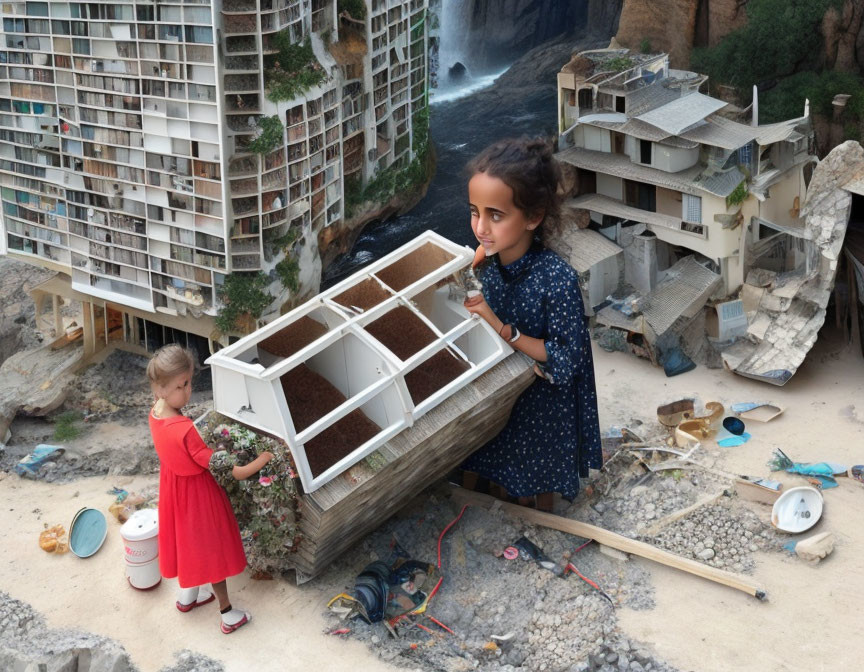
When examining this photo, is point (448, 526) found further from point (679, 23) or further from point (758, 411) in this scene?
point (679, 23)

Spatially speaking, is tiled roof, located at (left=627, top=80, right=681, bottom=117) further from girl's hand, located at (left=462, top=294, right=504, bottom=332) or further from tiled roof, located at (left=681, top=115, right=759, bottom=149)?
girl's hand, located at (left=462, top=294, right=504, bottom=332)

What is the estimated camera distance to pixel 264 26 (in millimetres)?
10758

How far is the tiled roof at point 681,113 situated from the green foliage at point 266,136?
150 inches

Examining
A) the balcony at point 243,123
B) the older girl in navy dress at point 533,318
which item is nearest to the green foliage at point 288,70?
the balcony at point 243,123

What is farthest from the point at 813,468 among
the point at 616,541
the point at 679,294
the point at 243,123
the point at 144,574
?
the point at 243,123

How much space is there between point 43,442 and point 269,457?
6551 mm

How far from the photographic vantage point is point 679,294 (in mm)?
11477

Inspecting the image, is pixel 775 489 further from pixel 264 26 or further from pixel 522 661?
pixel 264 26

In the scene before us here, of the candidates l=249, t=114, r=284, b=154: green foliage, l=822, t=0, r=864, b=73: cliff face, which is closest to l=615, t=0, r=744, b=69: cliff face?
l=822, t=0, r=864, b=73: cliff face

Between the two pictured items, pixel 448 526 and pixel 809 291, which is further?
pixel 809 291

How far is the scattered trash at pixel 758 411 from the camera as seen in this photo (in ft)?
30.6

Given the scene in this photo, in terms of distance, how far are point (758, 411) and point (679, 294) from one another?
229 centimetres

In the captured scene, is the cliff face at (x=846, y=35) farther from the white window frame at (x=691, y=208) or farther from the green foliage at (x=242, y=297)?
the green foliage at (x=242, y=297)

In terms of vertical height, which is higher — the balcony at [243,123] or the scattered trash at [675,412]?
the balcony at [243,123]
